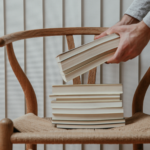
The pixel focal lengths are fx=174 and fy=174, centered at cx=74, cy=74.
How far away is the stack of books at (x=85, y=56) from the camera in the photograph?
1.33 feet

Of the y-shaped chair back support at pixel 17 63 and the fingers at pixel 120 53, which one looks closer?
the fingers at pixel 120 53

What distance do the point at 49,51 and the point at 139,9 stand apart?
0.49 m

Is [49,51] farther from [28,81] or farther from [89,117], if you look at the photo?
[89,117]

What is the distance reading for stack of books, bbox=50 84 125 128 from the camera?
471 mm

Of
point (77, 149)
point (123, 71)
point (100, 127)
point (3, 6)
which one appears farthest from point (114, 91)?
point (3, 6)

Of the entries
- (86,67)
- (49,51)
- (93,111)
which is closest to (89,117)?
(93,111)

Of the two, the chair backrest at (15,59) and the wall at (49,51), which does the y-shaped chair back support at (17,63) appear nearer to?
the chair backrest at (15,59)

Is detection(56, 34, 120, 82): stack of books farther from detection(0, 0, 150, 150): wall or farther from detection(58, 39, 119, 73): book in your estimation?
detection(0, 0, 150, 150): wall

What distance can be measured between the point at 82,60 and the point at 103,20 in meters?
0.56


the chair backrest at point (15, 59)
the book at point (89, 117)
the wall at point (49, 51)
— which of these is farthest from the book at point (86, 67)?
the wall at point (49, 51)

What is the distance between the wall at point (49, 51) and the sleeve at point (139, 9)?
0.30 metres

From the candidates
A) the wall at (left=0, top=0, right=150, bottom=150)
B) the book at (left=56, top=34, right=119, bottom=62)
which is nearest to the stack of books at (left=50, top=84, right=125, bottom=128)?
the book at (left=56, top=34, right=119, bottom=62)

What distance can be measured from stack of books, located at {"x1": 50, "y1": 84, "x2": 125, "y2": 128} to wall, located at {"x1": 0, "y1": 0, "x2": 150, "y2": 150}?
0.43 metres

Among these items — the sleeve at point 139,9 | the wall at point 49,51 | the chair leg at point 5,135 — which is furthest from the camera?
the wall at point 49,51
